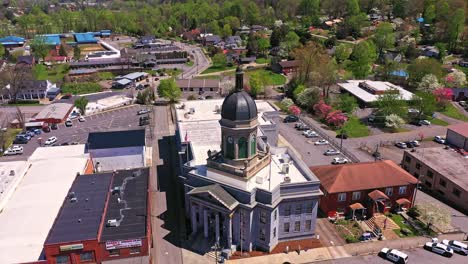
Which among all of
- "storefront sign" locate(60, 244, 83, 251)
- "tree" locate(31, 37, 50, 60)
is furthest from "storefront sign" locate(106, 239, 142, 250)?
"tree" locate(31, 37, 50, 60)

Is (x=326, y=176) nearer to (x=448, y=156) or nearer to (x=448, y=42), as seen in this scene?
(x=448, y=156)

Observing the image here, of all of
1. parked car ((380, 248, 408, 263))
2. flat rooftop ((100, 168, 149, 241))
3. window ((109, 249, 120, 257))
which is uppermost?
flat rooftop ((100, 168, 149, 241))

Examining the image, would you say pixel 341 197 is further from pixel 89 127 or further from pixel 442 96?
pixel 89 127

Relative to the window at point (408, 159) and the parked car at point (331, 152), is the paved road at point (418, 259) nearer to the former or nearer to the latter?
the window at point (408, 159)

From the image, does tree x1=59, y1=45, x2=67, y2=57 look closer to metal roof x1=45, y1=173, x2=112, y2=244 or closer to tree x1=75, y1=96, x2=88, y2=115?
tree x1=75, y1=96, x2=88, y2=115

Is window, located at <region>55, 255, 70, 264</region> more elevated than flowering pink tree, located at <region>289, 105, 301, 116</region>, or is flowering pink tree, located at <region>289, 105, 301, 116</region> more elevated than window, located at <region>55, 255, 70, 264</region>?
flowering pink tree, located at <region>289, 105, 301, 116</region>

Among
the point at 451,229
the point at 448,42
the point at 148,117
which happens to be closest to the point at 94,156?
the point at 148,117

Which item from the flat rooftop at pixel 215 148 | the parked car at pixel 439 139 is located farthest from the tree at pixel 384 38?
the flat rooftop at pixel 215 148
